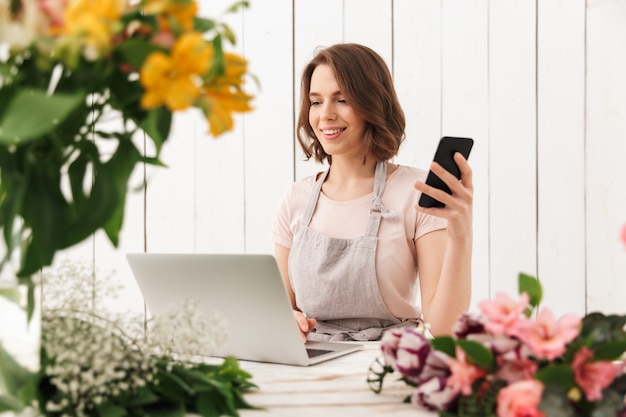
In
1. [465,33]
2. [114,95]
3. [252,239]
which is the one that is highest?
[465,33]

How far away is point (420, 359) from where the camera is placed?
0.94 m

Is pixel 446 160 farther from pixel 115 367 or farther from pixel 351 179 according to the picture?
pixel 115 367

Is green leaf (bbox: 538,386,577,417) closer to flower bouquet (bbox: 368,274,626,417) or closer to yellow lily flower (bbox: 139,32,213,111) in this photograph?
flower bouquet (bbox: 368,274,626,417)

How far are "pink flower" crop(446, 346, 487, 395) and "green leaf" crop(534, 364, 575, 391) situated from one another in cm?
7

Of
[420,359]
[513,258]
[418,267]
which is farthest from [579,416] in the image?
[513,258]

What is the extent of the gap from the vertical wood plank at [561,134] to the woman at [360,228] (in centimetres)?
88

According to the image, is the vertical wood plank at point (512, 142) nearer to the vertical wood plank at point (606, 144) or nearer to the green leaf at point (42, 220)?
the vertical wood plank at point (606, 144)

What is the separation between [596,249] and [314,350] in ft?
5.69

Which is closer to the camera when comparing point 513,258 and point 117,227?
point 117,227

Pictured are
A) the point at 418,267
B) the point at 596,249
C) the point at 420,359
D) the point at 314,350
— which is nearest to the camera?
the point at 420,359

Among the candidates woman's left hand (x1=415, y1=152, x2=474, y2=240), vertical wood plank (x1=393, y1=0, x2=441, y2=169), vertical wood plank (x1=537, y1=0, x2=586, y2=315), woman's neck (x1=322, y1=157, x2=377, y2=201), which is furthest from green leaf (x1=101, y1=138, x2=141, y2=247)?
vertical wood plank (x1=537, y1=0, x2=586, y2=315)

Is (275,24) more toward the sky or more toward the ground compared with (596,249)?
more toward the sky

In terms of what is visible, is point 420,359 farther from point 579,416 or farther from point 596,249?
point 596,249

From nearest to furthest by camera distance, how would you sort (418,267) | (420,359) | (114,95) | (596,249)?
1. (114,95)
2. (420,359)
3. (418,267)
4. (596,249)
